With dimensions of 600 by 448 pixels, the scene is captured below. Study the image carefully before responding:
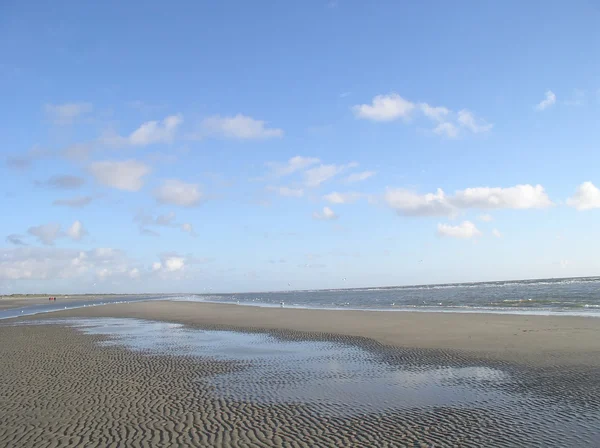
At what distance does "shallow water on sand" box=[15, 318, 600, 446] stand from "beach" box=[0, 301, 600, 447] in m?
0.05

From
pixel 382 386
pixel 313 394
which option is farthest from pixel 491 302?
pixel 313 394

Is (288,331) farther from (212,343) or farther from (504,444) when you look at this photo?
(504,444)

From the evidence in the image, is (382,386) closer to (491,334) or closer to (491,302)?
(491,334)

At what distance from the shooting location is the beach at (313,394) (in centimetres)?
957

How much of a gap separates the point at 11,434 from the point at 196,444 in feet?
15.0

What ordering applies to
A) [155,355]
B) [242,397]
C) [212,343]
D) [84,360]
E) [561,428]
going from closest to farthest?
[561,428] → [242,397] → [84,360] → [155,355] → [212,343]

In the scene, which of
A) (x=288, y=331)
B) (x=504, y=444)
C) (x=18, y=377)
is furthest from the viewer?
(x=288, y=331)

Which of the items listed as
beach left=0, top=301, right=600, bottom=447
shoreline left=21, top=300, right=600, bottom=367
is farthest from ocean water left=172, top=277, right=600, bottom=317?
beach left=0, top=301, right=600, bottom=447

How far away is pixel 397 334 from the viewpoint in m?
26.5

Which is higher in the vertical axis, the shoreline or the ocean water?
the shoreline

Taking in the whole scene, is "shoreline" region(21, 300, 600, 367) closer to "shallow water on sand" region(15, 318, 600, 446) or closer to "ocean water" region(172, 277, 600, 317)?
"shallow water on sand" region(15, 318, 600, 446)

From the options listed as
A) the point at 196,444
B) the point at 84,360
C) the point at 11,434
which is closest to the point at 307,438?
the point at 196,444

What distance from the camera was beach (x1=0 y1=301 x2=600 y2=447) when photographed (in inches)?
377

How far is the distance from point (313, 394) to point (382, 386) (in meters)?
2.43
